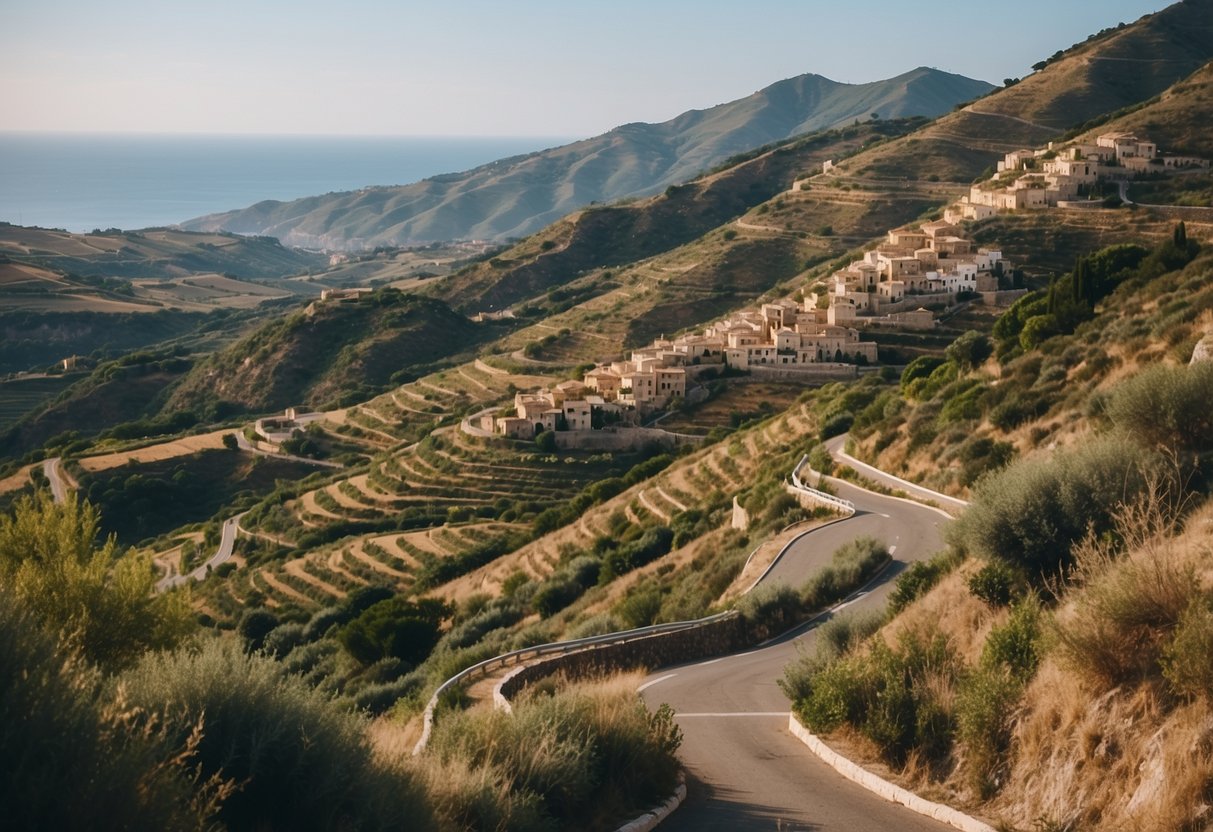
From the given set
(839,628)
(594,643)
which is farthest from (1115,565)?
(594,643)

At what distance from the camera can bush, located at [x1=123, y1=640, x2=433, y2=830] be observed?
5922 mm

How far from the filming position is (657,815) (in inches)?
300

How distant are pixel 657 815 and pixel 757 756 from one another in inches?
63.7

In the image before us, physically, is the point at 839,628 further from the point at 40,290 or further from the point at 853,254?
the point at 40,290

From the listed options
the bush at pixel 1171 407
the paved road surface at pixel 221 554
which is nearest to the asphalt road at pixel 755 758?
the bush at pixel 1171 407

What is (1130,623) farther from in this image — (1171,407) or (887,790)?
(1171,407)

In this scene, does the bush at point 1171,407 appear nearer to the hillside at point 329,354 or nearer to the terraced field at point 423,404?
the terraced field at point 423,404

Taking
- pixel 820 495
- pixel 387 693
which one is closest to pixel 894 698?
pixel 387 693

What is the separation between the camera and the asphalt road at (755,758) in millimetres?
7551

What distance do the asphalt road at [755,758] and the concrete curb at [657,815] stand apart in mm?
51

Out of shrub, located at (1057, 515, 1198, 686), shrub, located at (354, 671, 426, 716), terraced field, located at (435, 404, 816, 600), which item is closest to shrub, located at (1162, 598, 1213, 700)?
shrub, located at (1057, 515, 1198, 686)

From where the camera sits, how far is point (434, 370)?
2918 inches

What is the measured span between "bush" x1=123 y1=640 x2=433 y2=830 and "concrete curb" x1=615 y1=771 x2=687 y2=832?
62.9 inches

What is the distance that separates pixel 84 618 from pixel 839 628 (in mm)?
6353
